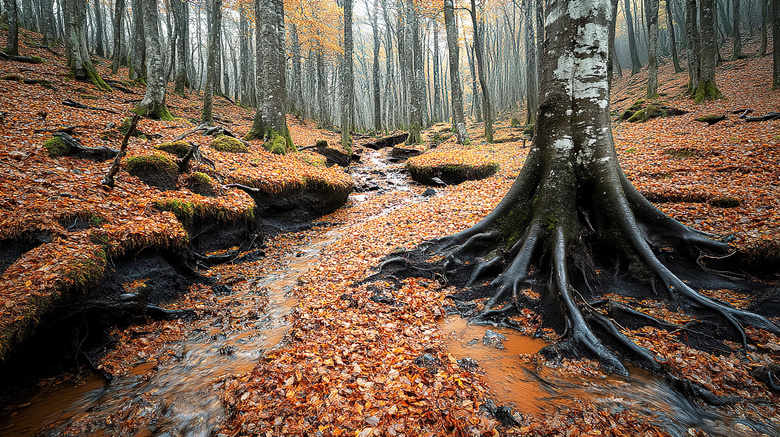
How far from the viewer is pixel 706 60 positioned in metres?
13.0

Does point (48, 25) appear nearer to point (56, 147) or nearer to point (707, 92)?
point (56, 147)

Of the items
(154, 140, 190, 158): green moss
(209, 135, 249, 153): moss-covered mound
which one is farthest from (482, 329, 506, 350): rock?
(209, 135, 249, 153): moss-covered mound

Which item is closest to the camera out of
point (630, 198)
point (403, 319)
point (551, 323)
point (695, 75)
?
point (551, 323)

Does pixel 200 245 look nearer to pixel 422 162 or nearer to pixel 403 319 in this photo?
pixel 403 319

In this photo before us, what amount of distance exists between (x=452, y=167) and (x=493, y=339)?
9613 millimetres

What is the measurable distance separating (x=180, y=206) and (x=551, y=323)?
Answer: 21.5 feet

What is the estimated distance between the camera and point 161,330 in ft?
13.0

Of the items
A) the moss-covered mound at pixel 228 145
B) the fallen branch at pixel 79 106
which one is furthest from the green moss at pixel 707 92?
the fallen branch at pixel 79 106

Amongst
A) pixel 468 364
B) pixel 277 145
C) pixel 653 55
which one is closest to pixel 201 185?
pixel 277 145

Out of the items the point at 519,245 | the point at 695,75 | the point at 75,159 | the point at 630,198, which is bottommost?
the point at 519,245

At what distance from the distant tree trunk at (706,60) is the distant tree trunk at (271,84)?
18438 millimetres

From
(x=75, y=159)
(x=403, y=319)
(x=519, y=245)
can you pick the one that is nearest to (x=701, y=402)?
(x=519, y=245)

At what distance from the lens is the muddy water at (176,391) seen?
8.27ft

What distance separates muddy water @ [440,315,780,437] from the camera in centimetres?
215
